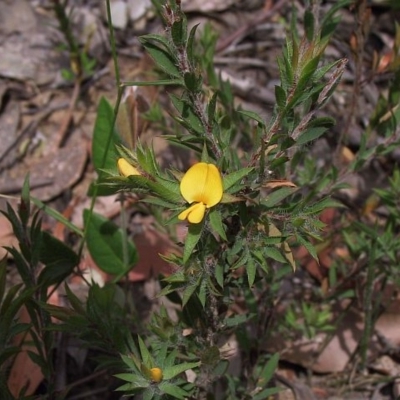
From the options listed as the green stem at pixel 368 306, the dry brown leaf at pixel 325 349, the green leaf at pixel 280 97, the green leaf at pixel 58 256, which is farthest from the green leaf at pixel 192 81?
the dry brown leaf at pixel 325 349

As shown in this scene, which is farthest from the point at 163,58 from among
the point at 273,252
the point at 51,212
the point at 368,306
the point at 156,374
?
the point at 368,306

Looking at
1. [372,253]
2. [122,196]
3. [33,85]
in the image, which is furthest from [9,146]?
[372,253]

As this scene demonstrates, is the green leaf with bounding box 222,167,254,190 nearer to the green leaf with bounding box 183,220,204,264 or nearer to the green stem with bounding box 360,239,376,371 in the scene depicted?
the green leaf with bounding box 183,220,204,264

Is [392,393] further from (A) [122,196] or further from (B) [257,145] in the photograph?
(B) [257,145]

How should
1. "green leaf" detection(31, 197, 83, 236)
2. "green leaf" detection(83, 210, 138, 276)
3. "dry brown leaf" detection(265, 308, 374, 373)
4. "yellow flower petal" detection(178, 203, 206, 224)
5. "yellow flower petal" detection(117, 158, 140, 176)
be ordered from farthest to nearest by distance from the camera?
"dry brown leaf" detection(265, 308, 374, 373) → "green leaf" detection(83, 210, 138, 276) → "green leaf" detection(31, 197, 83, 236) → "yellow flower petal" detection(117, 158, 140, 176) → "yellow flower petal" detection(178, 203, 206, 224)

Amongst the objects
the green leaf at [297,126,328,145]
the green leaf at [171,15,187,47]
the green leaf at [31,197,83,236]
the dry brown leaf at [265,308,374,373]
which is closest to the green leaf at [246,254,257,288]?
the green leaf at [297,126,328,145]

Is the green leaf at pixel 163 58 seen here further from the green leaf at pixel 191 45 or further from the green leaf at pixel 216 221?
the green leaf at pixel 216 221
